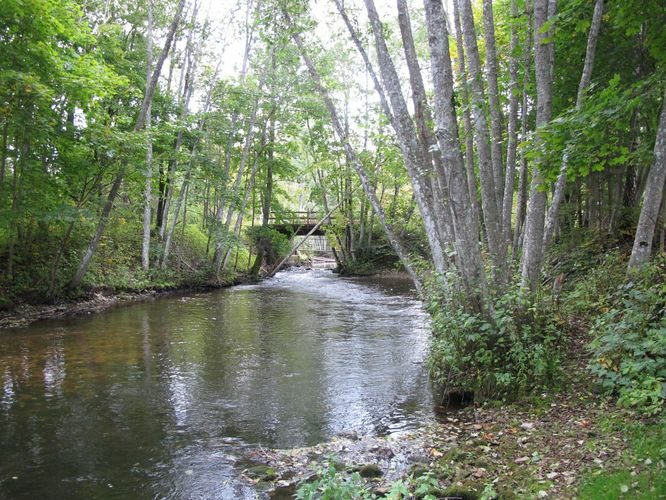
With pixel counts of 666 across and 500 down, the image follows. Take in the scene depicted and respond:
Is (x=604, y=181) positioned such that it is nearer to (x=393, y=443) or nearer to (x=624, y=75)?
(x=624, y=75)

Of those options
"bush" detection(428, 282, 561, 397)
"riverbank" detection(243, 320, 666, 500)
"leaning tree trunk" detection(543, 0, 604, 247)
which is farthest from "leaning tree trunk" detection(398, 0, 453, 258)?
"riverbank" detection(243, 320, 666, 500)

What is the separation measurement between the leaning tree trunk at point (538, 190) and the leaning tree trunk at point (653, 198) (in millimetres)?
1313

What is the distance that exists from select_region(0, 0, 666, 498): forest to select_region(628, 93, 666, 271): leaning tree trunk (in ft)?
0.09

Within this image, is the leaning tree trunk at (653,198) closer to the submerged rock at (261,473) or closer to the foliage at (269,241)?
the submerged rock at (261,473)

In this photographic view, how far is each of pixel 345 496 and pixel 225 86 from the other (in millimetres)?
20275

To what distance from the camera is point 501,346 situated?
587cm

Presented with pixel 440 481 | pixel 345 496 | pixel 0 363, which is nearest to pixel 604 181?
pixel 440 481

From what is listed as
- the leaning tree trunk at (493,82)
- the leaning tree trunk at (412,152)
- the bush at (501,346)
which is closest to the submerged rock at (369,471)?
the bush at (501,346)

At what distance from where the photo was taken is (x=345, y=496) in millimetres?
3049

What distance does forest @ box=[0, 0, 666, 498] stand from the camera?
175 inches

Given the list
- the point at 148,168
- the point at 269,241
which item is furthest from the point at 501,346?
the point at 269,241

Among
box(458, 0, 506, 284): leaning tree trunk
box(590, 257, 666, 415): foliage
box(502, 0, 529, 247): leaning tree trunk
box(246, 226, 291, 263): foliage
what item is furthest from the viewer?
box(246, 226, 291, 263): foliage

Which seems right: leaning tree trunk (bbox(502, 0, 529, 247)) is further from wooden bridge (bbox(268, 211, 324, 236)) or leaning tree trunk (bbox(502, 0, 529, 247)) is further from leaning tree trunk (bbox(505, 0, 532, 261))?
wooden bridge (bbox(268, 211, 324, 236))

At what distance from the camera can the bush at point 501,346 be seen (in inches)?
219
